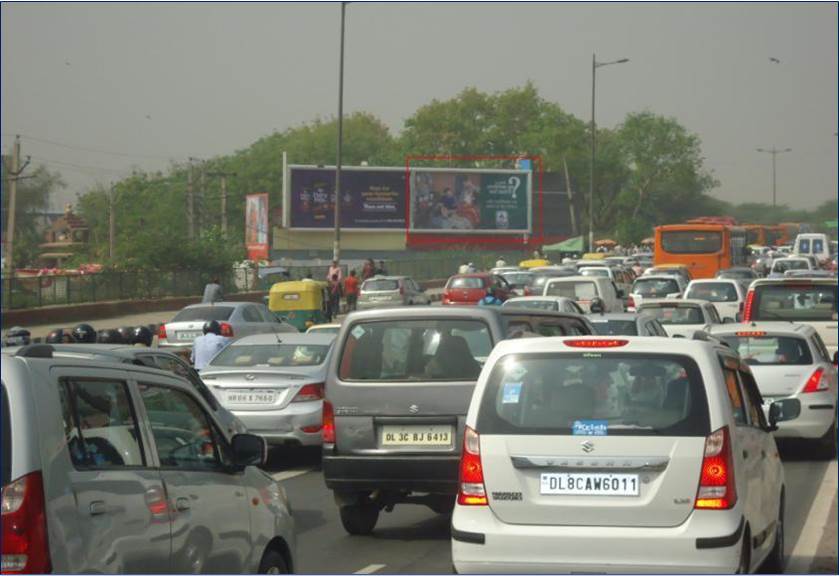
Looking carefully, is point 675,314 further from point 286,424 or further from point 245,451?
point 245,451

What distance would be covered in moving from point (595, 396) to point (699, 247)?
47.4 metres

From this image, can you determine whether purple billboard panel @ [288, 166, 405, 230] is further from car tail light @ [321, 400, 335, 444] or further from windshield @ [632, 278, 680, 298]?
car tail light @ [321, 400, 335, 444]

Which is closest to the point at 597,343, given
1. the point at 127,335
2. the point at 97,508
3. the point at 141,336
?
the point at 97,508

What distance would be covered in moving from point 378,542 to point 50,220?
100561 mm

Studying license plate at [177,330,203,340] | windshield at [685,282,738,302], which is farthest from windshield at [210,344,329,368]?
windshield at [685,282,738,302]

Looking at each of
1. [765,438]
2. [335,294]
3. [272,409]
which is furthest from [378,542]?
[335,294]

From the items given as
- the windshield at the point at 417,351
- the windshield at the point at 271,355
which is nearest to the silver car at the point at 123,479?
the windshield at the point at 417,351

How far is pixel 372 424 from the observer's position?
10773mm

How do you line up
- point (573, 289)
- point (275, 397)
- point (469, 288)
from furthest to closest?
point (469, 288) < point (573, 289) < point (275, 397)

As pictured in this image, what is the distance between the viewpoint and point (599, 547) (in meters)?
6.99

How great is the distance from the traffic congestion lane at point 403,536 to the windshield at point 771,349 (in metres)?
1.66

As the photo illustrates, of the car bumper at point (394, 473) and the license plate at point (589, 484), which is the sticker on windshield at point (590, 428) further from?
the car bumper at point (394, 473)

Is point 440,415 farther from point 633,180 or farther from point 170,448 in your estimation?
point 633,180

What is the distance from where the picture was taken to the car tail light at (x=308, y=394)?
600 inches
